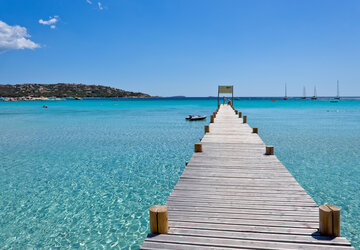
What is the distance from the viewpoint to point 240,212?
5191 mm

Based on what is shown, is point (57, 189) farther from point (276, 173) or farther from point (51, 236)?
point (276, 173)

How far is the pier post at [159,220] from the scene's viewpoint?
4270 millimetres

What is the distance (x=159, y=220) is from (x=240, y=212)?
6.46 ft

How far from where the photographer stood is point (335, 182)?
10.6 metres

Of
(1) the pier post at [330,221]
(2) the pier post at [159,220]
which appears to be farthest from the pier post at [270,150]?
(2) the pier post at [159,220]

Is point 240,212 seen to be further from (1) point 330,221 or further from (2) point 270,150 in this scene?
(2) point 270,150

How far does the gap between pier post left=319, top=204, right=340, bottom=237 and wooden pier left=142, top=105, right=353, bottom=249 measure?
10cm

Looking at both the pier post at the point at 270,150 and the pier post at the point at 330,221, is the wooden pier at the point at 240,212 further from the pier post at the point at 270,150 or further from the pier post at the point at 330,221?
the pier post at the point at 270,150

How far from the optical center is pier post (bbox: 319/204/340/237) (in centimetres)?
404

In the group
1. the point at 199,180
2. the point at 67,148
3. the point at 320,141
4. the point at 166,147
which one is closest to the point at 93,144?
the point at 67,148

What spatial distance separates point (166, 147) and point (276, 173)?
10965mm

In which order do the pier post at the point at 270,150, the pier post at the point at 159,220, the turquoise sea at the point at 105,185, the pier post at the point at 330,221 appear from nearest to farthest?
the pier post at the point at 330,221 < the pier post at the point at 159,220 < the turquoise sea at the point at 105,185 < the pier post at the point at 270,150

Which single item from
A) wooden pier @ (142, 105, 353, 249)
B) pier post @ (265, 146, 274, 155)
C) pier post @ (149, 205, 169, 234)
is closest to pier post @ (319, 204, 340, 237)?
wooden pier @ (142, 105, 353, 249)

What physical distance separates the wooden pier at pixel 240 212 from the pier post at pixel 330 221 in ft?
0.33
